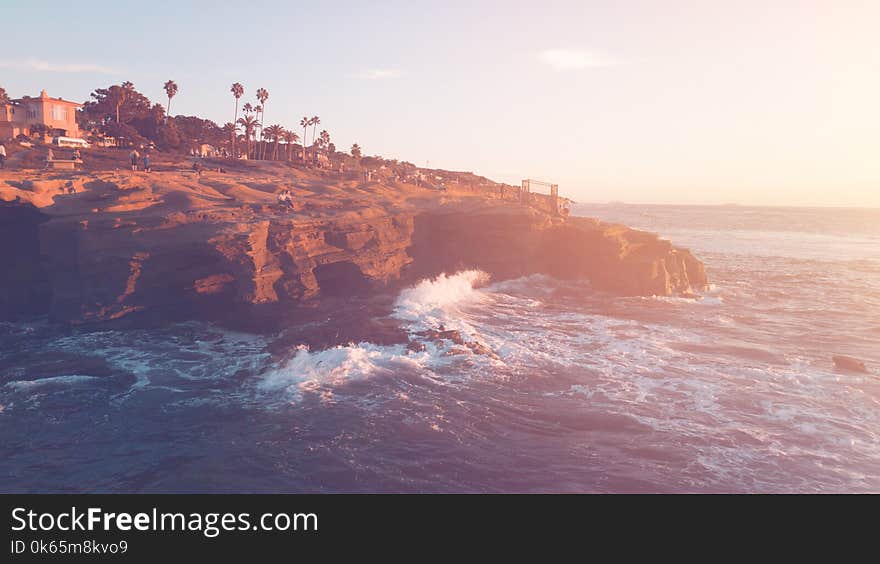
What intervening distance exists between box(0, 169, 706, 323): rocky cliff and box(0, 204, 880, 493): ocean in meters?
2.27

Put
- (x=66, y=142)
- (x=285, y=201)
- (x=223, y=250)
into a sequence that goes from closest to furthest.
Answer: (x=223, y=250)
(x=285, y=201)
(x=66, y=142)

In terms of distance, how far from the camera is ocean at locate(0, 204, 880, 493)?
11.5 m

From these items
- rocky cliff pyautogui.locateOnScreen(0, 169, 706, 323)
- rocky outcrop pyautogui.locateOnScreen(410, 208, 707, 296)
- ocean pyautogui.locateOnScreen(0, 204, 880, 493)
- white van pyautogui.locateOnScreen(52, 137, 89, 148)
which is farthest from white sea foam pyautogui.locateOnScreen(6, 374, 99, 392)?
white van pyautogui.locateOnScreen(52, 137, 89, 148)

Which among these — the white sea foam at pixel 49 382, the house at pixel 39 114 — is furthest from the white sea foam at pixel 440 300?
the house at pixel 39 114

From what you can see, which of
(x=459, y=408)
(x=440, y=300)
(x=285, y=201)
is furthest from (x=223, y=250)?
(x=459, y=408)

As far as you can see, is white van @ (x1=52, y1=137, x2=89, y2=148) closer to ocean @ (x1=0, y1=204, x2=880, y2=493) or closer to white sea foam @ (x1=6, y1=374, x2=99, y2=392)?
ocean @ (x1=0, y1=204, x2=880, y2=493)

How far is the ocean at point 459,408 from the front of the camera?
1151 cm

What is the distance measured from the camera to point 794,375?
17.7 metres

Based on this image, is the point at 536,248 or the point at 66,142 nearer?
the point at 536,248

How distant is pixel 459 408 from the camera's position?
14.8 m

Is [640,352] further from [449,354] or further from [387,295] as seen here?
[387,295]

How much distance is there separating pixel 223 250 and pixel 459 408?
15.1 metres

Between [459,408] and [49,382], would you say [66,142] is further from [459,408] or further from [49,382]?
[459,408]
